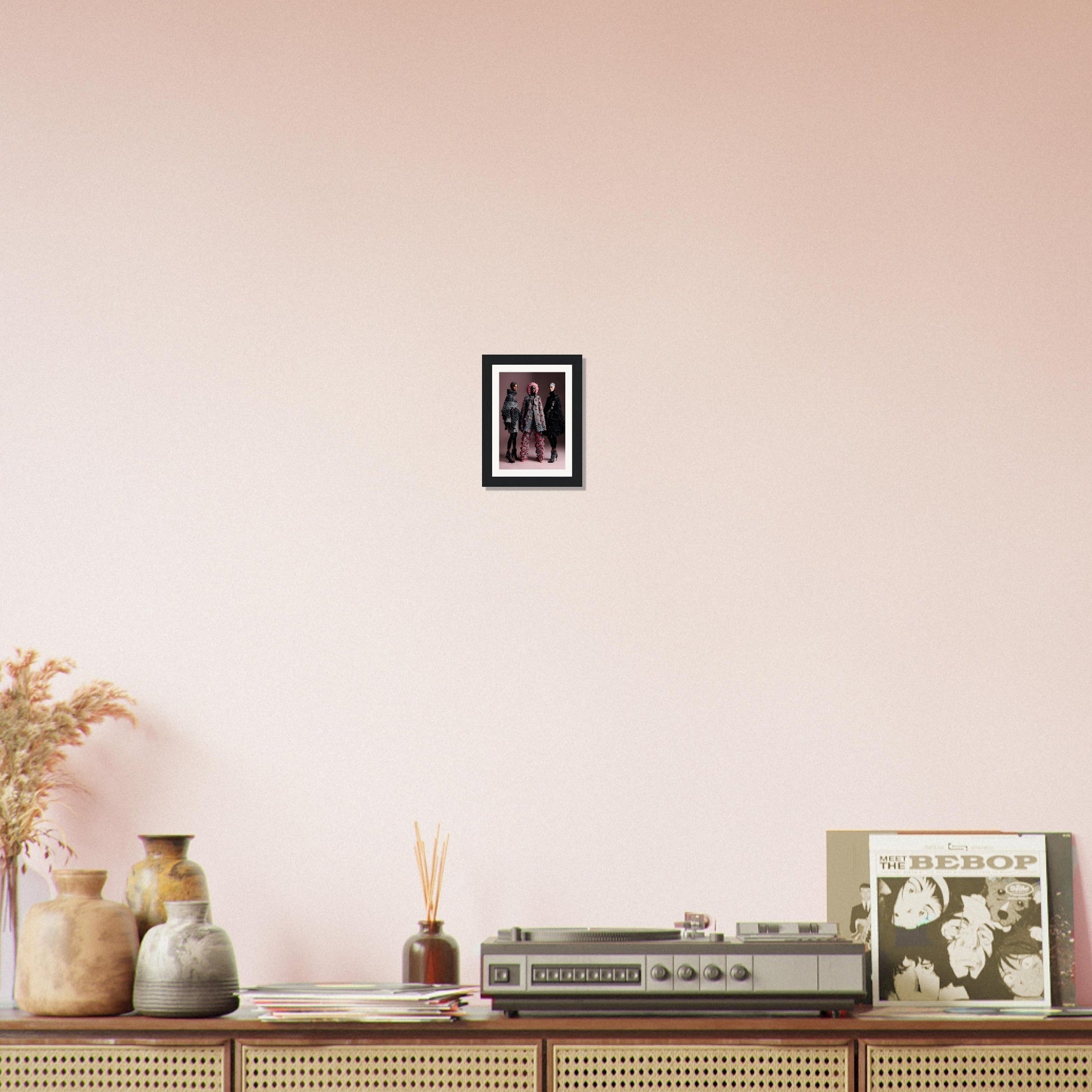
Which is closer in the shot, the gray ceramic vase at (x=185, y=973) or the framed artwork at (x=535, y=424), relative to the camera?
the gray ceramic vase at (x=185, y=973)

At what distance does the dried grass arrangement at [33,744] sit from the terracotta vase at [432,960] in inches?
27.4

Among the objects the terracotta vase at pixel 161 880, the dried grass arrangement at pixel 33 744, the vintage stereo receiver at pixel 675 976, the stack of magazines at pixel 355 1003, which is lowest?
the stack of magazines at pixel 355 1003

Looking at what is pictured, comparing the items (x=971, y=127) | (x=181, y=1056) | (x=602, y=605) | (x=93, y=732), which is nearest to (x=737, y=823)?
(x=602, y=605)

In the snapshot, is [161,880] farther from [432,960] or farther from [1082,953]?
[1082,953]

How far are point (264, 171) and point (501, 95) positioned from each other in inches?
20.0

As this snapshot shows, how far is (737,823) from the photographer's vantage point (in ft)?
8.10

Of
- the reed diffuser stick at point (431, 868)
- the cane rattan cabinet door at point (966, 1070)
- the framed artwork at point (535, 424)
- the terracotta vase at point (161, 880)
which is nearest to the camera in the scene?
the cane rattan cabinet door at point (966, 1070)

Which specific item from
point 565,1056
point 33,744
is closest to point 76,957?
point 33,744

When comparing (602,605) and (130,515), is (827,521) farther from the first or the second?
(130,515)

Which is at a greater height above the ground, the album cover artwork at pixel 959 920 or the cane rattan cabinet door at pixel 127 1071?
the album cover artwork at pixel 959 920

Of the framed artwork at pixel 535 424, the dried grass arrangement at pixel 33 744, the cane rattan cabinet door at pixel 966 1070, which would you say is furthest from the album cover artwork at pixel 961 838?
the dried grass arrangement at pixel 33 744

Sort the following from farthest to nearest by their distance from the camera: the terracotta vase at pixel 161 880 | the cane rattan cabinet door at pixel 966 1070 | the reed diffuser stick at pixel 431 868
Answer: the reed diffuser stick at pixel 431 868
the terracotta vase at pixel 161 880
the cane rattan cabinet door at pixel 966 1070

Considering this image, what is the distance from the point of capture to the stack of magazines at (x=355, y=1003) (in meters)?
2.05

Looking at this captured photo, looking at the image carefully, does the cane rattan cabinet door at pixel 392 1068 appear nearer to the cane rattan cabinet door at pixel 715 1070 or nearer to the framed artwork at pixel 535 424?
the cane rattan cabinet door at pixel 715 1070
